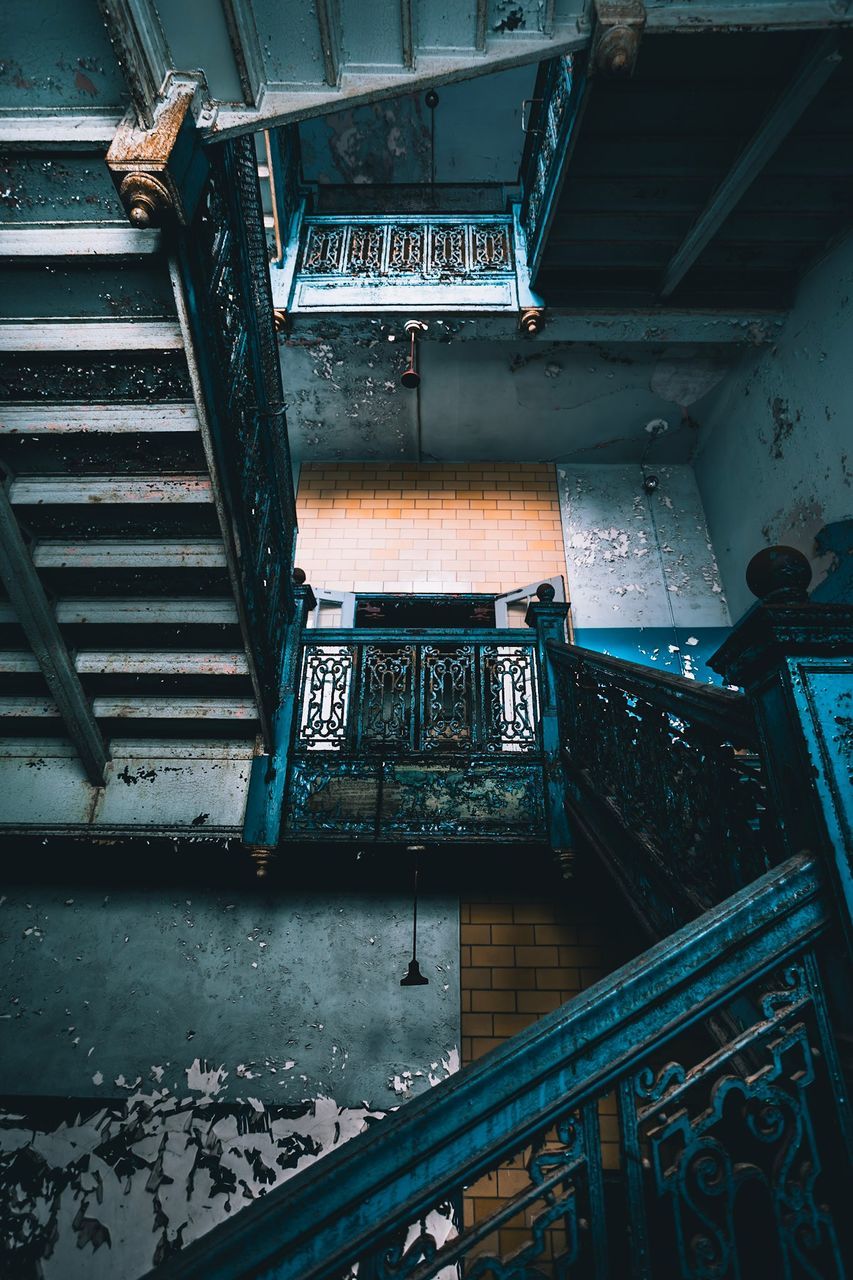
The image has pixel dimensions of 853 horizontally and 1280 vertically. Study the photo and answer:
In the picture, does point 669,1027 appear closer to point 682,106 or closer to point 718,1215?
point 718,1215

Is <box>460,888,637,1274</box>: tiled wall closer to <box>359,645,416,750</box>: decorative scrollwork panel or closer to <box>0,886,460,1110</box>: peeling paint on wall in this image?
<box>0,886,460,1110</box>: peeling paint on wall

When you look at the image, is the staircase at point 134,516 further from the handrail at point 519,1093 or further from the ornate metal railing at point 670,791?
the handrail at point 519,1093

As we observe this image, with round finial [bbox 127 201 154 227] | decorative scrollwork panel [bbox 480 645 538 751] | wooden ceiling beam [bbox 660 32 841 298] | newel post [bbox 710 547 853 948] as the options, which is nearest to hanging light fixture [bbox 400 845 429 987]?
decorative scrollwork panel [bbox 480 645 538 751]

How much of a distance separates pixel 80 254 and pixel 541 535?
5781mm

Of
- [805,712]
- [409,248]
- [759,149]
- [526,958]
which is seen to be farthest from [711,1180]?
[409,248]

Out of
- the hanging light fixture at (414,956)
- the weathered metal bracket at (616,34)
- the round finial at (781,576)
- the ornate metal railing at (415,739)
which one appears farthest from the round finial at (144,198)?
the hanging light fixture at (414,956)

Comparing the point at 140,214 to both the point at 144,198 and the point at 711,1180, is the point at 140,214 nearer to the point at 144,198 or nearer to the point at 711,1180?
the point at 144,198

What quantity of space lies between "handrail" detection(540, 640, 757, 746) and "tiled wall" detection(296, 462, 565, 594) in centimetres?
425

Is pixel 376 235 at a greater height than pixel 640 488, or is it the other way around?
pixel 376 235

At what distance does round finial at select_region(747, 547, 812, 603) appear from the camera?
1.54 m

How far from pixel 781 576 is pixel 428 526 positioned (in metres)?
6.51

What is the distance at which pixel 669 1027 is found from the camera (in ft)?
4.26

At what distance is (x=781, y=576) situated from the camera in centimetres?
155

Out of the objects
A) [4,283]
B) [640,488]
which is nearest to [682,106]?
[640,488]
